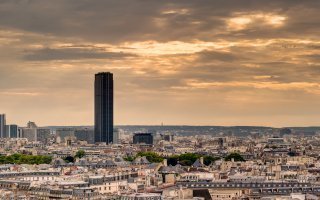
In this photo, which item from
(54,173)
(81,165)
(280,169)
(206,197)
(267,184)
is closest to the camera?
(206,197)

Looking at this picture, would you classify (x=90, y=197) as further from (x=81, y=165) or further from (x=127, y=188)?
(x=81, y=165)

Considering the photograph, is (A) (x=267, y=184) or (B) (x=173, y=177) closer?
(A) (x=267, y=184)

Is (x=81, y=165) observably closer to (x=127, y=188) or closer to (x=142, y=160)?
(x=142, y=160)

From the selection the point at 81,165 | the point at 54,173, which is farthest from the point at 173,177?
the point at 81,165

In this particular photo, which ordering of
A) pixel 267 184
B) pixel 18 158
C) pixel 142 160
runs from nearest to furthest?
1. pixel 267 184
2. pixel 142 160
3. pixel 18 158

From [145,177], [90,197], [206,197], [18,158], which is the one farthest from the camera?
[18,158]

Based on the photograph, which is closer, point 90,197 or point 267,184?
point 90,197

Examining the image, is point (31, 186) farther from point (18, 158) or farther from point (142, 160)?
point (18, 158)

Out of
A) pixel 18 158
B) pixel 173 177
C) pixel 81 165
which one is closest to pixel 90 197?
pixel 173 177

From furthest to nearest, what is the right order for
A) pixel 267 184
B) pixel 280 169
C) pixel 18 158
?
pixel 18 158 < pixel 280 169 < pixel 267 184
